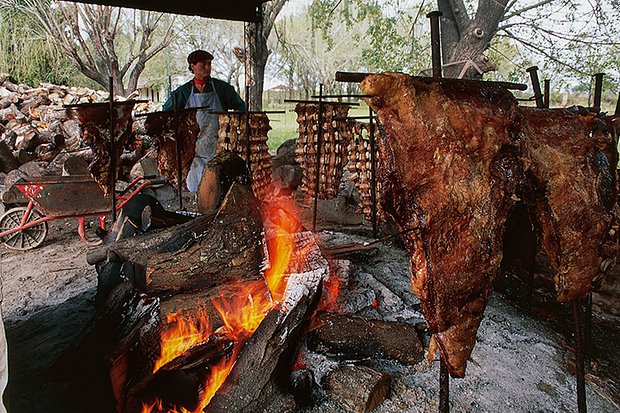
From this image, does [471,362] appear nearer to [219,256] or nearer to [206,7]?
[219,256]

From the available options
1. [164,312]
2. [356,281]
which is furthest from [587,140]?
[164,312]

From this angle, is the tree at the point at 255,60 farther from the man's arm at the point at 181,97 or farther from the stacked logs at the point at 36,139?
the stacked logs at the point at 36,139

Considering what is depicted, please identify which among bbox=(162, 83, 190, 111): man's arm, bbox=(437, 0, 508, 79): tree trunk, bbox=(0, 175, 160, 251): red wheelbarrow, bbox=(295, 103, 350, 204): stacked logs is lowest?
bbox=(0, 175, 160, 251): red wheelbarrow

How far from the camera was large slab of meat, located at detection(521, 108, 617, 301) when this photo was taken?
2184 millimetres

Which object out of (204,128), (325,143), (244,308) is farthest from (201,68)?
(244,308)

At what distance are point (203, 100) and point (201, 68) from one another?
1.54ft

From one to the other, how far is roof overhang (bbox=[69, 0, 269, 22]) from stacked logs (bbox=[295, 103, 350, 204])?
2.06m

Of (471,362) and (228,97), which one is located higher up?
(228,97)

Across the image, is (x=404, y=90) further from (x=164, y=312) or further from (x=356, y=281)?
(x=356, y=281)

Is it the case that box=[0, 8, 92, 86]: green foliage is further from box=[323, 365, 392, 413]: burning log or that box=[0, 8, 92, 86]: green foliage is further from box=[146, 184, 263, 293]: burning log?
box=[323, 365, 392, 413]: burning log

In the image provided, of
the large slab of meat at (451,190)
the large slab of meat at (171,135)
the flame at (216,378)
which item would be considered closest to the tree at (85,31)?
the large slab of meat at (171,135)

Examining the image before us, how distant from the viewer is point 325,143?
5.39 metres

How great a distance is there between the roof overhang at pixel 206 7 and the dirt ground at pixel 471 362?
3.75 metres

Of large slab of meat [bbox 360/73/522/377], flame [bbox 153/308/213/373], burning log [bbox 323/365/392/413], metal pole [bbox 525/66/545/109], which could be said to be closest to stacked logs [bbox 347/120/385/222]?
metal pole [bbox 525/66/545/109]
